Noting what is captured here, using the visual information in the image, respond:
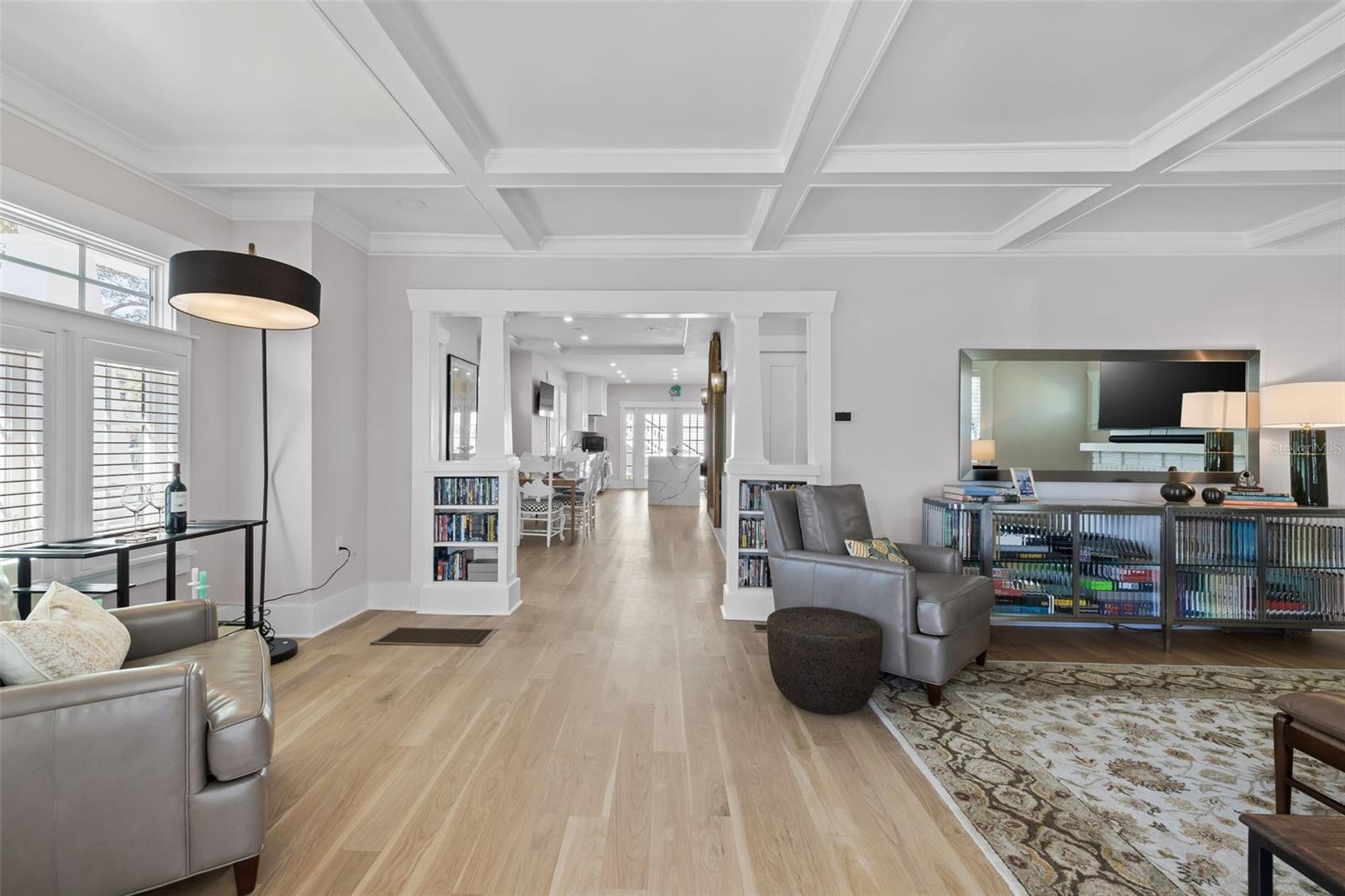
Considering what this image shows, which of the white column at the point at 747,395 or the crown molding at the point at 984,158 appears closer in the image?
the crown molding at the point at 984,158

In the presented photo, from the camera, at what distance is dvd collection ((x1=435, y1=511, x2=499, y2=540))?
4.43 metres

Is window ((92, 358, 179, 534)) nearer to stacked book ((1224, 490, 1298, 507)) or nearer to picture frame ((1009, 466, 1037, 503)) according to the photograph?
picture frame ((1009, 466, 1037, 503))

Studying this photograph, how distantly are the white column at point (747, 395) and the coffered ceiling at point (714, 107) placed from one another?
0.94 metres

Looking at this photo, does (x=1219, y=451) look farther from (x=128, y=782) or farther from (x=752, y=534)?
(x=128, y=782)

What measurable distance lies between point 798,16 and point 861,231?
2.31m

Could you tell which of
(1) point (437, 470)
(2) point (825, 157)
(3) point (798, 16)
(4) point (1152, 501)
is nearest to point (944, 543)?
(4) point (1152, 501)

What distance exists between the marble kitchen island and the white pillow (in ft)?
30.9

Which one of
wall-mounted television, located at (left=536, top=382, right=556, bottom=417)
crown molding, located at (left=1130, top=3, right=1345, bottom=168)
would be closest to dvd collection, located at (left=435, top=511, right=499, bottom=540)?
crown molding, located at (left=1130, top=3, right=1345, bottom=168)

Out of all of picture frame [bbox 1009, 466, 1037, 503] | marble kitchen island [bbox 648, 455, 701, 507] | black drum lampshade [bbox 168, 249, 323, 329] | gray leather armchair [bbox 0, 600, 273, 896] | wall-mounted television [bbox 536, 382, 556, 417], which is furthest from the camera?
marble kitchen island [bbox 648, 455, 701, 507]

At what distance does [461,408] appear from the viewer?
6.29 m

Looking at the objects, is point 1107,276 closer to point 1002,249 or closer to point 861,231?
point 1002,249

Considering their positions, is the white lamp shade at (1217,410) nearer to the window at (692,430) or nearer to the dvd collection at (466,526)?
the dvd collection at (466,526)

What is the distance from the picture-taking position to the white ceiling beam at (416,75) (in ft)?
6.75

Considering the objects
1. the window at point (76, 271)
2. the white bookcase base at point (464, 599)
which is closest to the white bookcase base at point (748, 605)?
the white bookcase base at point (464, 599)
